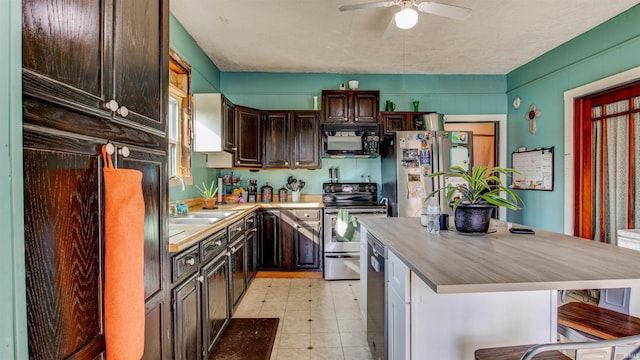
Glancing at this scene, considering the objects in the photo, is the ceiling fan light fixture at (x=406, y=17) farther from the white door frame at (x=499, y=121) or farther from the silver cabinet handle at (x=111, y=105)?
the white door frame at (x=499, y=121)

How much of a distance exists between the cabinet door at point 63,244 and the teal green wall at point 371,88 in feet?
11.4

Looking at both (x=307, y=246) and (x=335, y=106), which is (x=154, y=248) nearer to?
(x=307, y=246)

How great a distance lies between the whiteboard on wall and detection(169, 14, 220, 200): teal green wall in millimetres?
3809

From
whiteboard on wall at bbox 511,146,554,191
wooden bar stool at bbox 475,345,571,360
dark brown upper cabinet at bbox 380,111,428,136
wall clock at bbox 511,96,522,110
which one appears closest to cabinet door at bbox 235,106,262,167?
dark brown upper cabinet at bbox 380,111,428,136

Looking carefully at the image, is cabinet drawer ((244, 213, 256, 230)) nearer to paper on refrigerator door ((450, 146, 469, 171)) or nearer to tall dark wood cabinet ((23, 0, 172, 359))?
tall dark wood cabinet ((23, 0, 172, 359))

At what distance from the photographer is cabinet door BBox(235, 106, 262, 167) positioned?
3654 mm

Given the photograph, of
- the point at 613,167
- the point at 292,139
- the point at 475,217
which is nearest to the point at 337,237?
the point at 292,139

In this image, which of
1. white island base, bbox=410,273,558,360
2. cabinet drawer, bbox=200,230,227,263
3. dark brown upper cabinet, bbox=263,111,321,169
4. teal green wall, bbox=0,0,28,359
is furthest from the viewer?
dark brown upper cabinet, bbox=263,111,321,169

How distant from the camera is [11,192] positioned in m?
0.61

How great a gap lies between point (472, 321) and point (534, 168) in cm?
337

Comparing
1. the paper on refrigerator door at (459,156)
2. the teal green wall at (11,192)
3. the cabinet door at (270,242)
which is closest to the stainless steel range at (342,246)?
the cabinet door at (270,242)

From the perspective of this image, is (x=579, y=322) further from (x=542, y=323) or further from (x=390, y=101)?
(x=390, y=101)

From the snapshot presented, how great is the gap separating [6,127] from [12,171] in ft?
0.30

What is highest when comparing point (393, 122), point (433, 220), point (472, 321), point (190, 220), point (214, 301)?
point (393, 122)
